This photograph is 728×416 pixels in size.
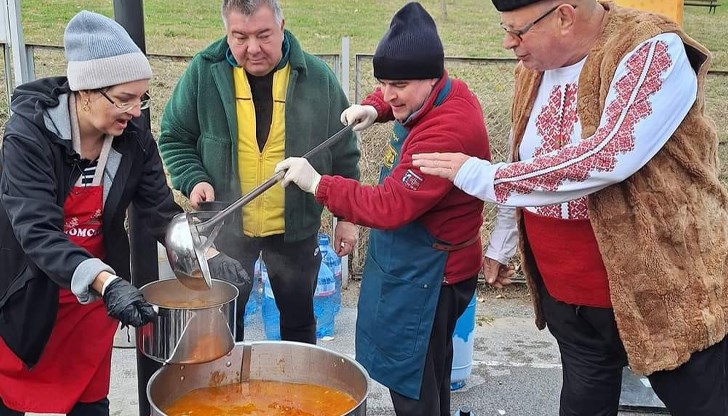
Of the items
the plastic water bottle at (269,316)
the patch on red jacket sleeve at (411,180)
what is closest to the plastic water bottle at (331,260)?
the plastic water bottle at (269,316)

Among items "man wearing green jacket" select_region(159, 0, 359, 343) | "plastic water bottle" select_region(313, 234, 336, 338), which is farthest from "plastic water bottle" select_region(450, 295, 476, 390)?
"plastic water bottle" select_region(313, 234, 336, 338)

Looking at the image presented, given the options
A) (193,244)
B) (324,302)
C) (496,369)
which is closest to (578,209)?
(193,244)

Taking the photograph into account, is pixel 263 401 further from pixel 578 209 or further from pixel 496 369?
pixel 496 369

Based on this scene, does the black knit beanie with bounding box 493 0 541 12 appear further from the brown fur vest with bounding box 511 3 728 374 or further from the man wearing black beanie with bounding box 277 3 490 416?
the man wearing black beanie with bounding box 277 3 490 416

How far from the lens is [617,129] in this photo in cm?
208

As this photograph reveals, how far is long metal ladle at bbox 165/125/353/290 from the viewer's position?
7.77ft

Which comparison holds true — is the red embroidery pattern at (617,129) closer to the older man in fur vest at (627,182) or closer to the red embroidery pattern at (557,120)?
the older man in fur vest at (627,182)

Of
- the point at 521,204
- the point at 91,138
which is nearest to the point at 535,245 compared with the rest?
the point at 521,204

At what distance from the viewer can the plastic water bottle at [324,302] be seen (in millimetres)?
4613

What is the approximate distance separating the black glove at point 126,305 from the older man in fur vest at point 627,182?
990 mm

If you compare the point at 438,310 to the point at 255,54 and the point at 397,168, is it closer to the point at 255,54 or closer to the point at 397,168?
the point at 397,168

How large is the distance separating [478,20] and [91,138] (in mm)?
11211

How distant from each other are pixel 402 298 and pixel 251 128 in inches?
40.0

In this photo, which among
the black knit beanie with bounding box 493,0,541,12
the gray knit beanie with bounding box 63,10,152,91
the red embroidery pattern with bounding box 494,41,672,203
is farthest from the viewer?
the gray knit beanie with bounding box 63,10,152,91
